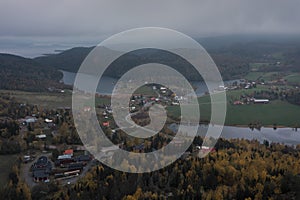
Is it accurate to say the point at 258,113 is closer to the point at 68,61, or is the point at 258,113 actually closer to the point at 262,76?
the point at 262,76

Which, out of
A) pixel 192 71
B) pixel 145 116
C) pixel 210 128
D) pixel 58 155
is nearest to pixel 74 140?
pixel 58 155

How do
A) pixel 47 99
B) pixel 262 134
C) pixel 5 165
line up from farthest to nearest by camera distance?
1. pixel 47 99
2. pixel 262 134
3. pixel 5 165

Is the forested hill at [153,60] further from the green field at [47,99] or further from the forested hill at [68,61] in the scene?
the green field at [47,99]

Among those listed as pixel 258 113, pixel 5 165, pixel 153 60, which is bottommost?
pixel 5 165

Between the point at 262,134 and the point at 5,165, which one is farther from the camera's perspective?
the point at 262,134

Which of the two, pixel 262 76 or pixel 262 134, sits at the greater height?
pixel 262 76

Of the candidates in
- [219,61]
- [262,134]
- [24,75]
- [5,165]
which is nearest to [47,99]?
[24,75]

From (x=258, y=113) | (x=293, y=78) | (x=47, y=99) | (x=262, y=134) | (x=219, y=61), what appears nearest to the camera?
(x=262, y=134)
